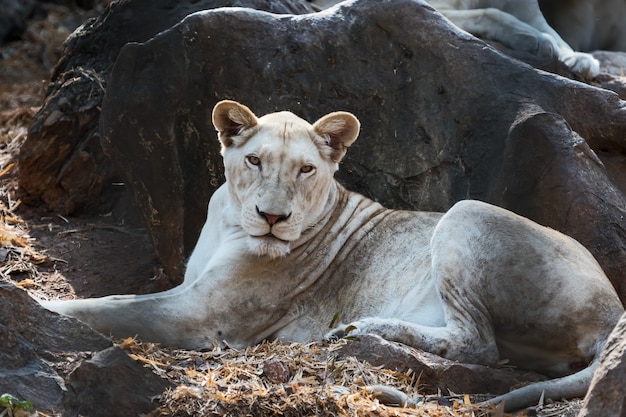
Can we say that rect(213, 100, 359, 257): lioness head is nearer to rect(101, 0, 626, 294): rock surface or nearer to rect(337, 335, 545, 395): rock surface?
rect(337, 335, 545, 395): rock surface

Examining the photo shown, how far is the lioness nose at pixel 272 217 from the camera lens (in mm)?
6734

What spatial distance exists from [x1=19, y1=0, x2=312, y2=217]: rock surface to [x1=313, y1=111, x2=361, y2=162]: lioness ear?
309 centimetres

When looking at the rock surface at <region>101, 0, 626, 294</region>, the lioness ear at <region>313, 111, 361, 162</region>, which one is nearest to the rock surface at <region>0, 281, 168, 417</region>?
the lioness ear at <region>313, 111, 361, 162</region>

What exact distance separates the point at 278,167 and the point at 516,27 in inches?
192

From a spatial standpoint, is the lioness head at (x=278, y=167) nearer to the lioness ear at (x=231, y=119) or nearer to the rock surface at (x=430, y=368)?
the lioness ear at (x=231, y=119)

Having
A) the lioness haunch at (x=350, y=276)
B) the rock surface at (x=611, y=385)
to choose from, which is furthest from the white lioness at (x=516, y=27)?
the rock surface at (x=611, y=385)

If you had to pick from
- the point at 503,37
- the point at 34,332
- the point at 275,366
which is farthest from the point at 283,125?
the point at 503,37

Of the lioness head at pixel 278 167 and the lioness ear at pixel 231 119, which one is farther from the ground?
the lioness ear at pixel 231 119

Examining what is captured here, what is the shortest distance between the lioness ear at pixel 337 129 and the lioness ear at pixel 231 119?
17.1 inches

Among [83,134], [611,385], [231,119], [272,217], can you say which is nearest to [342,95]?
[231,119]

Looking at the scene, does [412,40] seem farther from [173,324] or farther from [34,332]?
[34,332]

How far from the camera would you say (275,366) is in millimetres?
5668

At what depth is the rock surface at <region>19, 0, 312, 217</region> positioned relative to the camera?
398 inches

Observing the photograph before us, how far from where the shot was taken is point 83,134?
33.6 ft
